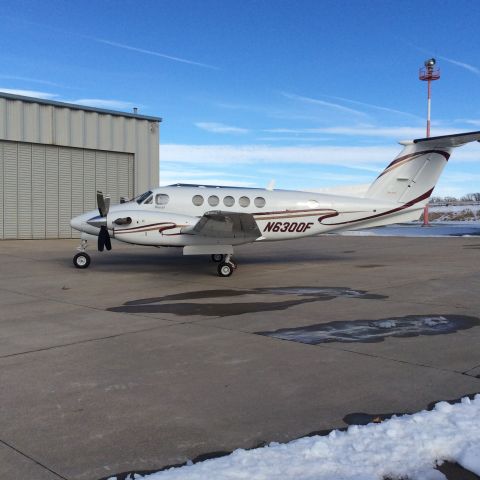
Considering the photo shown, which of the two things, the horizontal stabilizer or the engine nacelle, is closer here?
the engine nacelle

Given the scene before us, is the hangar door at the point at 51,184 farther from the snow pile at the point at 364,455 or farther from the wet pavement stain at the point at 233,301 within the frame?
the snow pile at the point at 364,455

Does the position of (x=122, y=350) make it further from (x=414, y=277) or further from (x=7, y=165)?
(x=7, y=165)

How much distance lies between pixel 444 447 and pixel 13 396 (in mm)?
3738

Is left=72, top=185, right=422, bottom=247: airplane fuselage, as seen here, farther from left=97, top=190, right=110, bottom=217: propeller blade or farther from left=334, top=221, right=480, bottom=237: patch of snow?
left=334, top=221, right=480, bottom=237: patch of snow

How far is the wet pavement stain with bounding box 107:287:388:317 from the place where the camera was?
9.19 meters

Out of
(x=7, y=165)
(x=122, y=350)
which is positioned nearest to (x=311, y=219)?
(x=122, y=350)

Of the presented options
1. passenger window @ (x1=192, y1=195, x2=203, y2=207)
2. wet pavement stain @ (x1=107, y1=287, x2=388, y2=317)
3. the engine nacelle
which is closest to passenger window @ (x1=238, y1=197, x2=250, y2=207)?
passenger window @ (x1=192, y1=195, x2=203, y2=207)

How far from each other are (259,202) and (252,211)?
0.35 m

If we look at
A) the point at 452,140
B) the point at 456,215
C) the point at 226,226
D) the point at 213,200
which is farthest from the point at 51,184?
the point at 456,215

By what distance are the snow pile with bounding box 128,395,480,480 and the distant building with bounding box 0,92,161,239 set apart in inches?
1034

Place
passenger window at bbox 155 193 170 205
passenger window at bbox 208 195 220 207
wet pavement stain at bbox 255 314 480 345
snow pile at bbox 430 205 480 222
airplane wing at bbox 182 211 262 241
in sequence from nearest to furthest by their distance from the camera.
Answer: wet pavement stain at bbox 255 314 480 345, airplane wing at bbox 182 211 262 241, passenger window at bbox 155 193 170 205, passenger window at bbox 208 195 220 207, snow pile at bbox 430 205 480 222

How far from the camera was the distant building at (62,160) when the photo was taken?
88.1 ft

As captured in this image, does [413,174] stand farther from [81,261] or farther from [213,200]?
[81,261]

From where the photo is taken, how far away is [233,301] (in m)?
10.1
